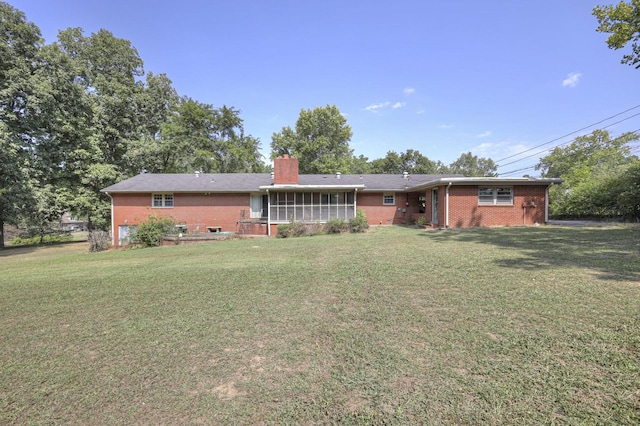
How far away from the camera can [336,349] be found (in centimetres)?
305

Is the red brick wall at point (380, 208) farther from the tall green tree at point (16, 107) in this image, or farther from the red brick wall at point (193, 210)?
the tall green tree at point (16, 107)

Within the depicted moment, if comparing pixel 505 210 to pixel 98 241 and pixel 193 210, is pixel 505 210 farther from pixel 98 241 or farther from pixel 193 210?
pixel 98 241

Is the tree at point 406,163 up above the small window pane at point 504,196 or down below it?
above

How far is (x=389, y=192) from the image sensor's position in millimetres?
20031

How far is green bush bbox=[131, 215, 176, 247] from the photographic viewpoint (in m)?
14.1

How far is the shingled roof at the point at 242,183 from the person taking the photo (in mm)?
18016

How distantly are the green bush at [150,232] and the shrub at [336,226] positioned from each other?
8.22 m

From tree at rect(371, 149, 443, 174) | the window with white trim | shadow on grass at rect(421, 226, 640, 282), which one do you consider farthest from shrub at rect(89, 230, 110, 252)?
tree at rect(371, 149, 443, 174)

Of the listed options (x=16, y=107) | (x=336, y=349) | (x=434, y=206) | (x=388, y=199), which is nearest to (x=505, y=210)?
(x=434, y=206)

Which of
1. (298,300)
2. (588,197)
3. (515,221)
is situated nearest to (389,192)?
(515,221)

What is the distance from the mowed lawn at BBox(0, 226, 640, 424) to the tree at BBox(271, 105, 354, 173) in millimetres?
32342

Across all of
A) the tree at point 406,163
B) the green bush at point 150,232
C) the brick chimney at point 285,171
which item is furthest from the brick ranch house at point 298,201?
the tree at point 406,163

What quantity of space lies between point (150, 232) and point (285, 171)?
8205mm

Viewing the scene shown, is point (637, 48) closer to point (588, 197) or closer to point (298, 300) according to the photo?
point (588, 197)
